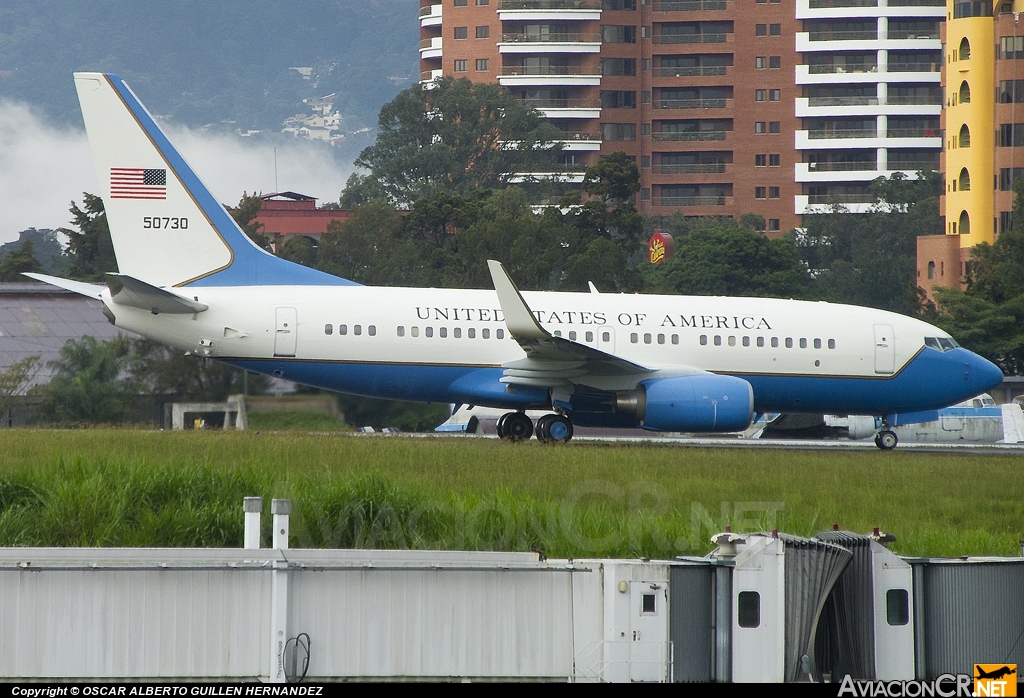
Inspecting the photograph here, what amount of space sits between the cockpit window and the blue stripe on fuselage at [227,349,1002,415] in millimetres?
155

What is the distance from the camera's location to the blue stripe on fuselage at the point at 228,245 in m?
25.6

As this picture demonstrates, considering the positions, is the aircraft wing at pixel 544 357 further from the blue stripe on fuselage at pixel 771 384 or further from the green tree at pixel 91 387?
the green tree at pixel 91 387

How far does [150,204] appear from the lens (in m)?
25.5

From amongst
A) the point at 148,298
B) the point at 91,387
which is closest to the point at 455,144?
the point at 91,387

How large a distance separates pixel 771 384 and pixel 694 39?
118 meters

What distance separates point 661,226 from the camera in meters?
126

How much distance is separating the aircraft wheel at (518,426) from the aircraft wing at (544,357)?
53.5 inches

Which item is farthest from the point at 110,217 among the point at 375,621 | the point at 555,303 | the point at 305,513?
the point at 375,621

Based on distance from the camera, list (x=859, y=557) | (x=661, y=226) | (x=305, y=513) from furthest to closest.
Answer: (x=661, y=226) → (x=305, y=513) → (x=859, y=557)

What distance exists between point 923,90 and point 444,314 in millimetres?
123391

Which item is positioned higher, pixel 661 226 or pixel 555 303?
pixel 661 226

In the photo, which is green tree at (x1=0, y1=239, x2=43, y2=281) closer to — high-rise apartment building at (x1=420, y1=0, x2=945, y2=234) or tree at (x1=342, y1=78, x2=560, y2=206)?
tree at (x1=342, y1=78, x2=560, y2=206)

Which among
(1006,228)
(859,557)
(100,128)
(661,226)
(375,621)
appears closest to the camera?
(375,621)

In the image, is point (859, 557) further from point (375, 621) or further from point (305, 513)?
point (305, 513)
